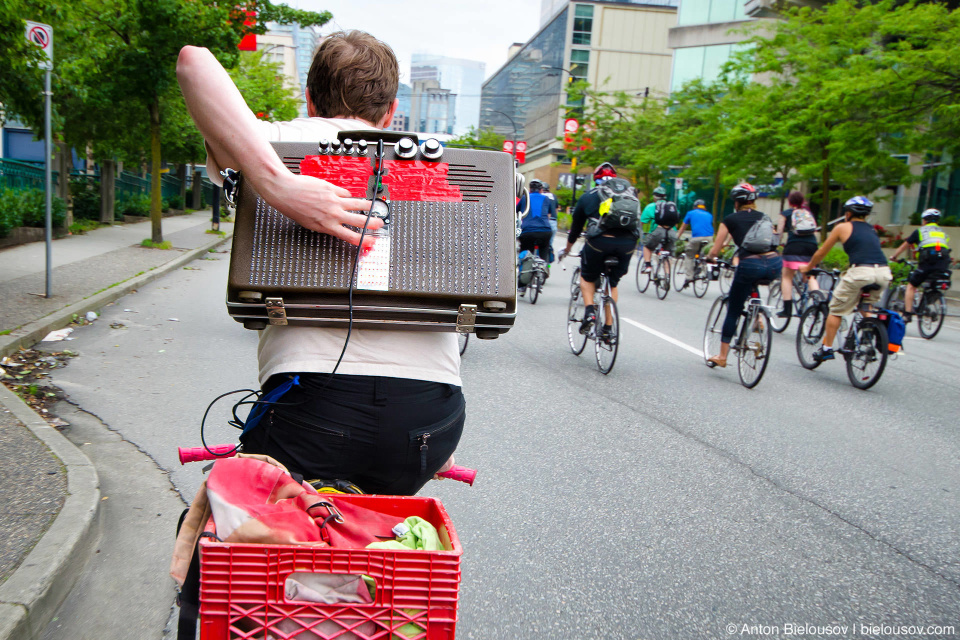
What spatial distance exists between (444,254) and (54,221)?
1741 cm

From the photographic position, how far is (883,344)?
25.0 feet

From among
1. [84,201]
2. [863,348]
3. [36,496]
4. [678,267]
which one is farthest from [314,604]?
[84,201]

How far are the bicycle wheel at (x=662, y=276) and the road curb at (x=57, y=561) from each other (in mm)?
12137

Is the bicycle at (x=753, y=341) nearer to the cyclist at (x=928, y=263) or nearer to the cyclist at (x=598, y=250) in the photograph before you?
the cyclist at (x=598, y=250)

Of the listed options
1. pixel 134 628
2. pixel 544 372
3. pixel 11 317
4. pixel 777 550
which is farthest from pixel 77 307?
pixel 777 550

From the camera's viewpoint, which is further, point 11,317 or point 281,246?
point 11,317

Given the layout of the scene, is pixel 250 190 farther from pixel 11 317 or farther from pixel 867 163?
pixel 867 163

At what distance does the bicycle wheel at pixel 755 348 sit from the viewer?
7.38 metres

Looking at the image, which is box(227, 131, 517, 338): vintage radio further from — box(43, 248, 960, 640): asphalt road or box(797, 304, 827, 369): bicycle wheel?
box(797, 304, 827, 369): bicycle wheel

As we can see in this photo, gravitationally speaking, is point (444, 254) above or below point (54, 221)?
above

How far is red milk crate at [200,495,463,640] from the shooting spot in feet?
4.25

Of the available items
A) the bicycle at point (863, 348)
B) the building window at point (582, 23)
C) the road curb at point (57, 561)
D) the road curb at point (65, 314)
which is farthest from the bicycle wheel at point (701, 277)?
the building window at point (582, 23)

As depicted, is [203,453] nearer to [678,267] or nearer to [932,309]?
[932,309]

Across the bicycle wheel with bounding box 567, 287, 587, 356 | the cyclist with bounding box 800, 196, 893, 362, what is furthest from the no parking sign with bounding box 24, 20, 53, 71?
the cyclist with bounding box 800, 196, 893, 362
